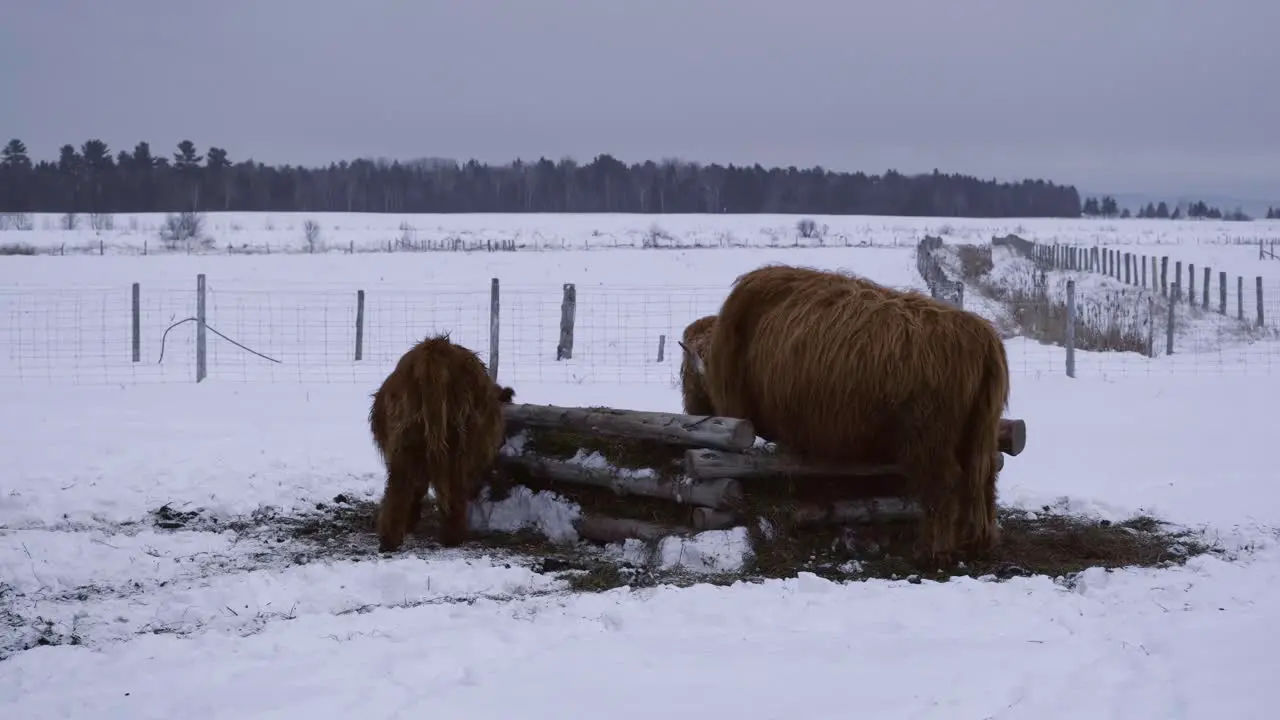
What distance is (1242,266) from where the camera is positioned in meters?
37.7

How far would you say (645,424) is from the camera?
679 cm

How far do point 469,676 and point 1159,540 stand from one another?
14.9 ft

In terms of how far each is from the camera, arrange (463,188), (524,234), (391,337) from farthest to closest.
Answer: (463,188), (524,234), (391,337)

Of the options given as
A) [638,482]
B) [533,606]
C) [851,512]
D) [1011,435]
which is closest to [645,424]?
[638,482]

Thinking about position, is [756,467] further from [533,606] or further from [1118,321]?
[1118,321]

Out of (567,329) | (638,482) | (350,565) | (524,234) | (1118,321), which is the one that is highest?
(524,234)

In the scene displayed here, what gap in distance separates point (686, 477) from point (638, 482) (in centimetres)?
36

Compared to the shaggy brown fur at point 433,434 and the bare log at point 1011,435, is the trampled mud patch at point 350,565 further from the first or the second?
the bare log at point 1011,435

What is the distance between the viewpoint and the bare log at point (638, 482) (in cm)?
640

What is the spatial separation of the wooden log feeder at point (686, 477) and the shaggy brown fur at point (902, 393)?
0.85 ft

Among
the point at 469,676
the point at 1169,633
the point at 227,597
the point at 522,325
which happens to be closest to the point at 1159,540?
the point at 1169,633

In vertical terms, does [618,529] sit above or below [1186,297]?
below

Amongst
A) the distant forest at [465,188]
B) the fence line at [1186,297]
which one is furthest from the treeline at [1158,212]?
the fence line at [1186,297]

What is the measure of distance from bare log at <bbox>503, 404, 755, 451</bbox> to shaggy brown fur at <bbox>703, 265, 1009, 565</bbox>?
35 centimetres
